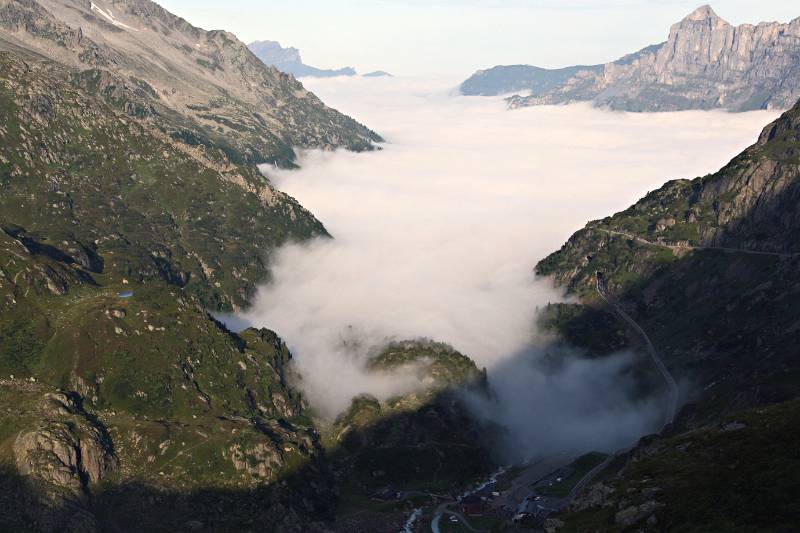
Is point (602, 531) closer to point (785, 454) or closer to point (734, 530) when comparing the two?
point (734, 530)

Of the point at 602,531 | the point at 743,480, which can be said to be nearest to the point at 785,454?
the point at 743,480

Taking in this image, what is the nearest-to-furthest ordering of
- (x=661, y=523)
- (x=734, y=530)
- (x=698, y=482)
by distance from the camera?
1. (x=734, y=530)
2. (x=661, y=523)
3. (x=698, y=482)

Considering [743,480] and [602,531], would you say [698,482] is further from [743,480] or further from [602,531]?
[602,531]

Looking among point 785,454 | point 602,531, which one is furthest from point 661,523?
point 785,454

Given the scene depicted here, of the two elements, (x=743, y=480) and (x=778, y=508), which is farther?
(x=743, y=480)

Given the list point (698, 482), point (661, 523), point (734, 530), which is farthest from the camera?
point (698, 482)

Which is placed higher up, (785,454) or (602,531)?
(785,454)

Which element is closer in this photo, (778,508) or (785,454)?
(778,508)

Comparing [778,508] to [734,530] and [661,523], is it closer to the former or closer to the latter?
[734,530]
